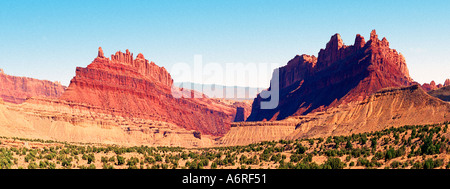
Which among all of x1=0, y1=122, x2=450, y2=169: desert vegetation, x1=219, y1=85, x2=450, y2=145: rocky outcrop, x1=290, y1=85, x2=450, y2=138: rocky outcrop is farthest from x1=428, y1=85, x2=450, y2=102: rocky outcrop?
x1=0, y1=122, x2=450, y2=169: desert vegetation

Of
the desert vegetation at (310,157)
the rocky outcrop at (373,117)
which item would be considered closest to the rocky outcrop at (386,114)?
the rocky outcrop at (373,117)

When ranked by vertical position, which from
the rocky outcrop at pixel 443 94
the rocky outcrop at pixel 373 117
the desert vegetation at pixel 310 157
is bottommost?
the desert vegetation at pixel 310 157

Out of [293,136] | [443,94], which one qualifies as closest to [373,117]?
[293,136]

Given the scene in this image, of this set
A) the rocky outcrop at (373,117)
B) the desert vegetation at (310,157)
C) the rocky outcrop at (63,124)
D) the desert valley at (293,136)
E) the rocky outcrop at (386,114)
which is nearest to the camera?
the desert vegetation at (310,157)

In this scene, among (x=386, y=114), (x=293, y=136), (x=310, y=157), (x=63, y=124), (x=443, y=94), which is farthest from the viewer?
(x=63, y=124)

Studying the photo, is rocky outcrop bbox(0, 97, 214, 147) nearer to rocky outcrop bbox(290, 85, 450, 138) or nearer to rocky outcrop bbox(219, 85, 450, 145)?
rocky outcrop bbox(219, 85, 450, 145)

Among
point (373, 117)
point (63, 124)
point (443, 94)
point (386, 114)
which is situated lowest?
point (373, 117)

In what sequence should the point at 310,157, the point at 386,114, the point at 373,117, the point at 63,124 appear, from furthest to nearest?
the point at 63,124
the point at 373,117
the point at 386,114
the point at 310,157

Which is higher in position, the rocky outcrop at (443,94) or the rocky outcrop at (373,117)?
the rocky outcrop at (443,94)

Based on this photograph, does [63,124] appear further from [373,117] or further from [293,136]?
[373,117]

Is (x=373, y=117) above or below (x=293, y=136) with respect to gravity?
above

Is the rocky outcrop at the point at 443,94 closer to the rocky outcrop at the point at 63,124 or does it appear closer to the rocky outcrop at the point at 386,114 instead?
the rocky outcrop at the point at 386,114
